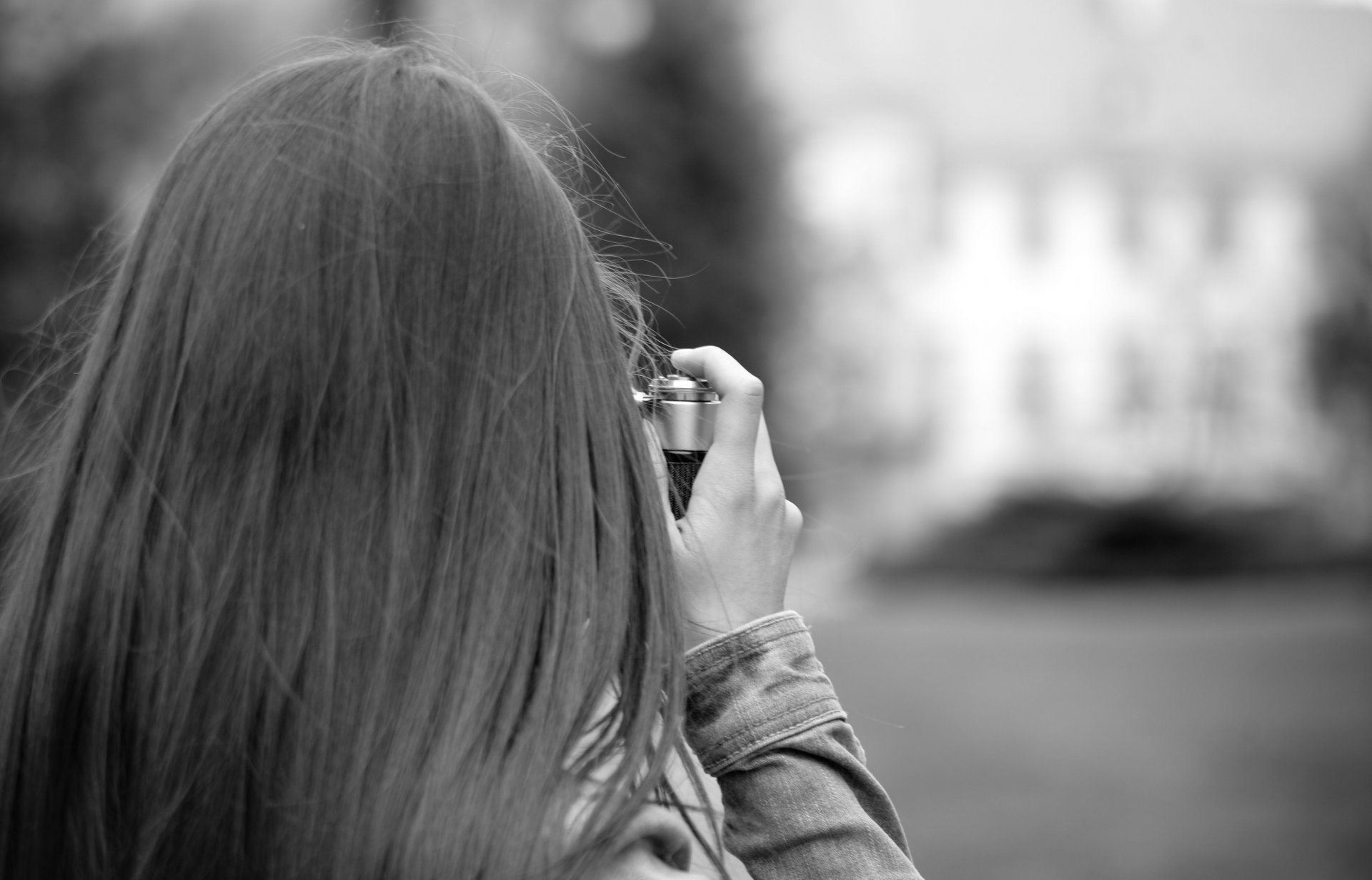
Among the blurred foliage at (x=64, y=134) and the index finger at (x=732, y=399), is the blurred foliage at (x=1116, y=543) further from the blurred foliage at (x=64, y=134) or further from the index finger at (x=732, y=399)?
the index finger at (x=732, y=399)

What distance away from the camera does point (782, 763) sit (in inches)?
43.8

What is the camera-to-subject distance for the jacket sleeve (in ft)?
3.59

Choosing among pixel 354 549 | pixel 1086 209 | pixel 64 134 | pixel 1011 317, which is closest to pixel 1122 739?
pixel 64 134

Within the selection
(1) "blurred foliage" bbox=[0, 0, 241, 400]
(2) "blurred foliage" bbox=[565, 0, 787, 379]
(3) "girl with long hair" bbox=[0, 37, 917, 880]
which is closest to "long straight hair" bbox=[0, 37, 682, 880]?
(3) "girl with long hair" bbox=[0, 37, 917, 880]

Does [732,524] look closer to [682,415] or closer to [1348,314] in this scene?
[682,415]

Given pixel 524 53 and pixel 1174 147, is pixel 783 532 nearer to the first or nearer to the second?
pixel 524 53

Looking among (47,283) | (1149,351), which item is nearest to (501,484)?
(47,283)

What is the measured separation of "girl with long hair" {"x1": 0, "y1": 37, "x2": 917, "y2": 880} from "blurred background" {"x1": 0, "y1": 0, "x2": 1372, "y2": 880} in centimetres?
25

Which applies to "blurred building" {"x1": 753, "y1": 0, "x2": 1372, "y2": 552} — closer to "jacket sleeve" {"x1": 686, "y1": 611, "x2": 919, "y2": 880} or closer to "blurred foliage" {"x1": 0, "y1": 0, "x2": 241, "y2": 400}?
"blurred foliage" {"x1": 0, "y1": 0, "x2": 241, "y2": 400}

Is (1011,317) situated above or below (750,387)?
below

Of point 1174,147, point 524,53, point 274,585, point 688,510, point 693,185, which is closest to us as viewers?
point 274,585

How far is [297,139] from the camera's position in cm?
104

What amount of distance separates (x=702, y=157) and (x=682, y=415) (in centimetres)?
942

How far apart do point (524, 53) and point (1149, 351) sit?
73.3 feet
